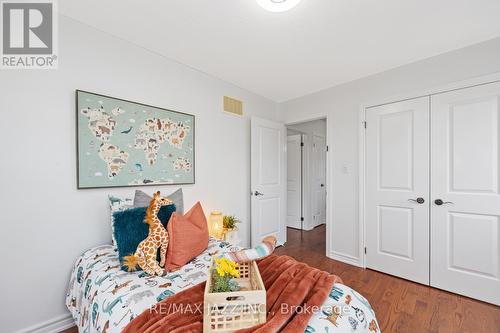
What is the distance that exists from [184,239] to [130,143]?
3.47 ft

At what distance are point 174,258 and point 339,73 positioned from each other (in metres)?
2.68

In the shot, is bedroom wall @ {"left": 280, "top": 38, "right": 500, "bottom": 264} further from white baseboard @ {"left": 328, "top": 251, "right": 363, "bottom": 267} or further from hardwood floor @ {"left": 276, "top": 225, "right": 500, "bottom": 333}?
hardwood floor @ {"left": 276, "top": 225, "right": 500, "bottom": 333}

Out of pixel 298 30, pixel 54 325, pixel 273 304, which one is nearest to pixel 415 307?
pixel 273 304

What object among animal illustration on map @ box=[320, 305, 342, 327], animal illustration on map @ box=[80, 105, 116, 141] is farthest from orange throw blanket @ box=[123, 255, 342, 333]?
animal illustration on map @ box=[80, 105, 116, 141]

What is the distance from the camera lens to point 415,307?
1.92 m

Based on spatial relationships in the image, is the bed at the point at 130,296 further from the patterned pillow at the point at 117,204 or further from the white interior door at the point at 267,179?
the white interior door at the point at 267,179

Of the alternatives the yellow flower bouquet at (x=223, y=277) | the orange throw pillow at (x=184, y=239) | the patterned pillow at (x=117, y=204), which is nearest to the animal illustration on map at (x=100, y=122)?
the patterned pillow at (x=117, y=204)

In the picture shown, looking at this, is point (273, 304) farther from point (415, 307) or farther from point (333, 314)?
point (415, 307)

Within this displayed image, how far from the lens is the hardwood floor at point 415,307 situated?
1.67 m

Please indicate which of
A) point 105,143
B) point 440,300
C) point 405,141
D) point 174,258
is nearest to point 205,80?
point 105,143

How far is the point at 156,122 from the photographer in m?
2.14

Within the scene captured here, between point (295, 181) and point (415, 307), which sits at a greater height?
point (295, 181)

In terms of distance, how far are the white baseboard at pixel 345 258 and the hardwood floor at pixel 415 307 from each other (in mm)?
79

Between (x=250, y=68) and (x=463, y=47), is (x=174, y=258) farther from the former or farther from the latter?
(x=463, y=47)
